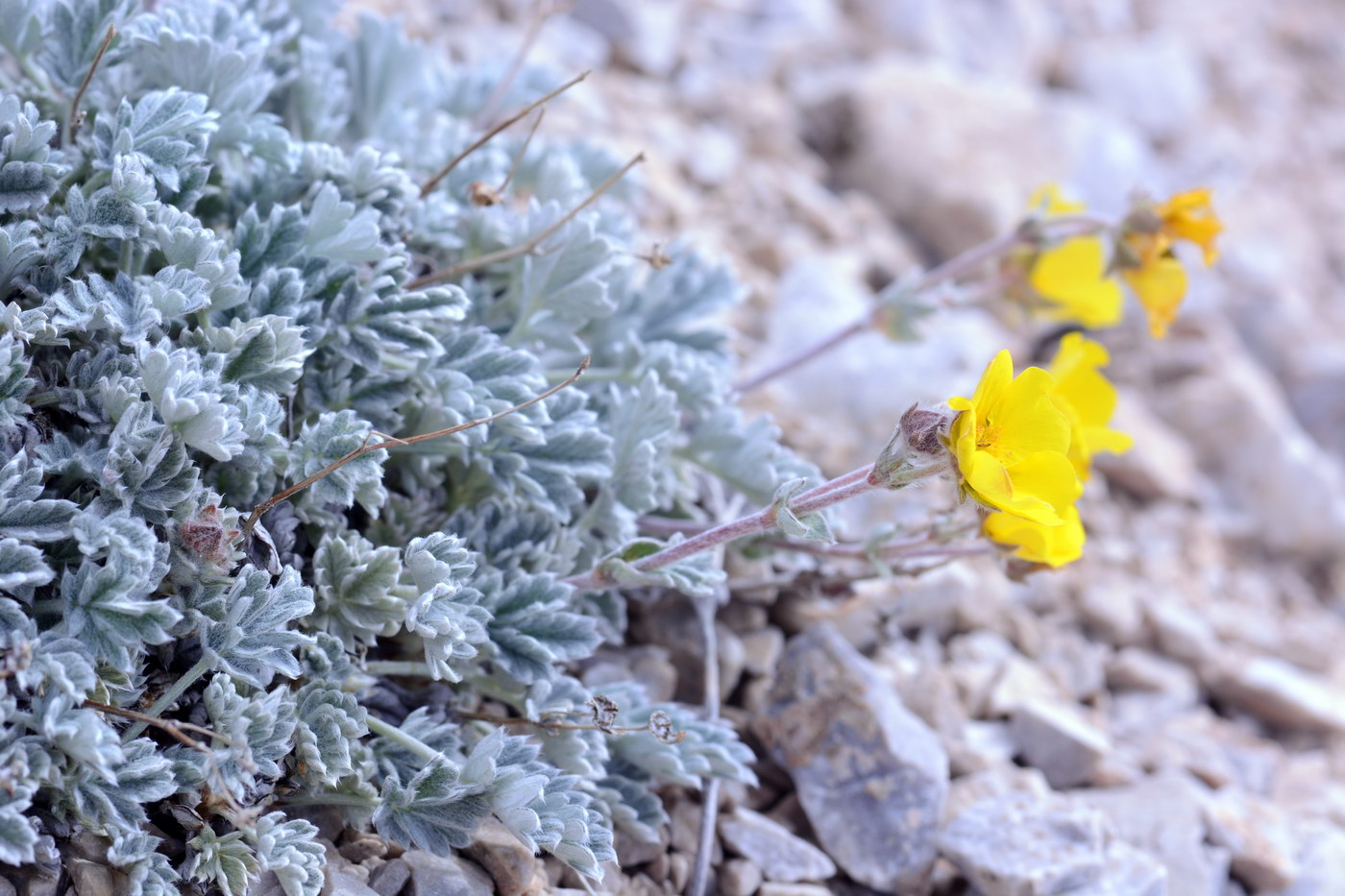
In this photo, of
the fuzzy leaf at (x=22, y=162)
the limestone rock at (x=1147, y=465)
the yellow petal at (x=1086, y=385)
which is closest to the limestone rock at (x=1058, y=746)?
the yellow petal at (x=1086, y=385)

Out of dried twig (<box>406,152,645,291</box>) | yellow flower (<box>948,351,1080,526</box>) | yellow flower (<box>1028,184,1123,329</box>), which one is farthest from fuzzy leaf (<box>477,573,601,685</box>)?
yellow flower (<box>1028,184,1123,329</box>)

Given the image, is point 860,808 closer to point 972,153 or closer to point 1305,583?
point 1305,583

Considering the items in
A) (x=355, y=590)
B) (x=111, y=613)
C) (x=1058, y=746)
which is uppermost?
(x=111, y=613)

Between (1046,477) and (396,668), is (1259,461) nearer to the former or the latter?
(1046,477)

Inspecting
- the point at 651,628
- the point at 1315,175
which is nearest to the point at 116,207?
the point at 651,628

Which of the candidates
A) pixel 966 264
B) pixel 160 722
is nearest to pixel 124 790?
pixel 160 722

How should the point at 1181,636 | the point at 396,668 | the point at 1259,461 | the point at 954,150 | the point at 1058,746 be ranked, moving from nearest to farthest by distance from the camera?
the point at 396,668
the point at 1058,746
the point at 1181,636
the point at 1259,461
the point at 954,150
